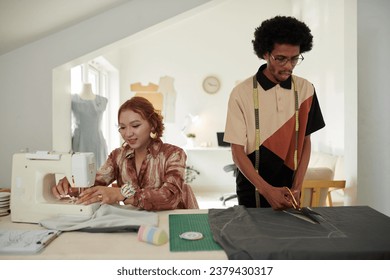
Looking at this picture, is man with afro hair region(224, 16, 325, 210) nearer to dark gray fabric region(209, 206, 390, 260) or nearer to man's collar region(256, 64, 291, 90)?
man's collar region(256, 64, 291, 90)

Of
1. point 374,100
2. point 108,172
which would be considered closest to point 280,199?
point 108,172

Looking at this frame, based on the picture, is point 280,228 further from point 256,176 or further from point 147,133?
point 147,133

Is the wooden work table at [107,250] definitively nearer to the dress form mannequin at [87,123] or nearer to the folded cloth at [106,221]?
the folded cloth at [106,221]

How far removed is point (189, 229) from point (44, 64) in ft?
4.60

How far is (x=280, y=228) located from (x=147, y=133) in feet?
Answer: 2.29

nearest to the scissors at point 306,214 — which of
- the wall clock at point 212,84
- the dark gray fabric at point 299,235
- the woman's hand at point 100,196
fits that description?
the dark gray fabric at point 299,235

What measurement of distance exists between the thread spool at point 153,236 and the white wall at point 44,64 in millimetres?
1258

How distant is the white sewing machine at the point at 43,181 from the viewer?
1.08 meters

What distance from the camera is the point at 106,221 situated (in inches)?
38.9

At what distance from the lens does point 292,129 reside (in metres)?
1.38

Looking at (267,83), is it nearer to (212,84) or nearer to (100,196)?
(100,196)

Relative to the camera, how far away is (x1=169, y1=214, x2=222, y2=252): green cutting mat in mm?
836
